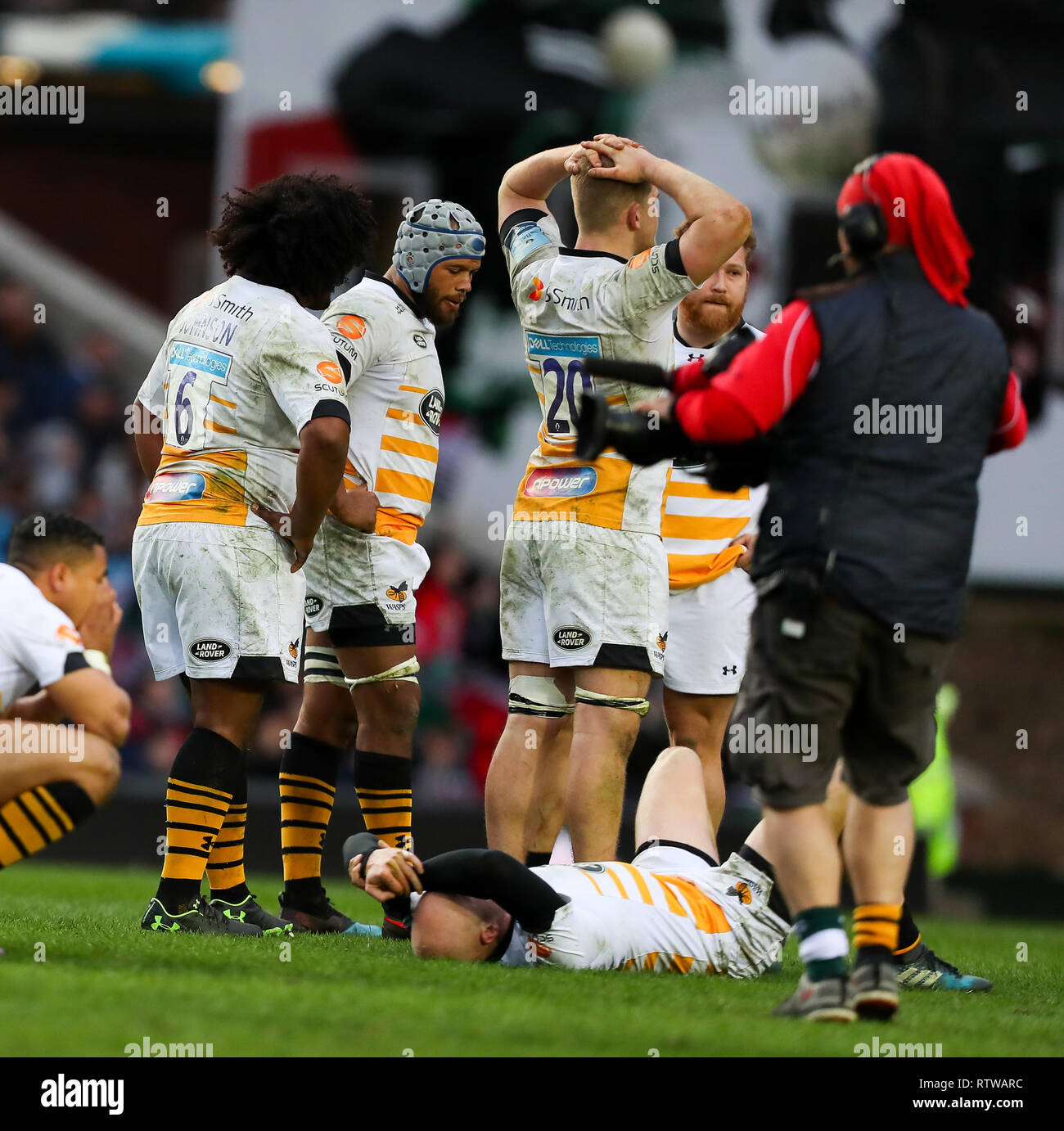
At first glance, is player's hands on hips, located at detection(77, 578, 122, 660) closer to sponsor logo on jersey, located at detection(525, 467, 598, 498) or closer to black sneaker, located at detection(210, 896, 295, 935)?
black sneaker, located at detection(210, 896, 295, 935)

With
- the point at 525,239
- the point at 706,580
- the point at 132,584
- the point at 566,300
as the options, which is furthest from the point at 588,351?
the point at 132,584

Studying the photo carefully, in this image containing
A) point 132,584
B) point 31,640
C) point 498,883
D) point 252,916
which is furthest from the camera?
point 132,584

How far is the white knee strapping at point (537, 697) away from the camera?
5.93m

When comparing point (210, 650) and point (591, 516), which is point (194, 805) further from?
point (591, 516)

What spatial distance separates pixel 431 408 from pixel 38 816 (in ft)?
7.96

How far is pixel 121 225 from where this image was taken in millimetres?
18969

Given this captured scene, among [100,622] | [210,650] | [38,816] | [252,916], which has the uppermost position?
[100,622]

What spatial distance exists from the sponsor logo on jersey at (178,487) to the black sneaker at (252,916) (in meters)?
1.36

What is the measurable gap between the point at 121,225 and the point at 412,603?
46.2 feet

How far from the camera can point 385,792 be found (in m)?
6.03

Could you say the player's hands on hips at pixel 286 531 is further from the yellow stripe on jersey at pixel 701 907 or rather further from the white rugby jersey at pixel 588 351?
the yellow stripe on jersey at pixel 701 907

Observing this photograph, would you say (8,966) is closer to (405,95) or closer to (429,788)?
Result: (429,788)

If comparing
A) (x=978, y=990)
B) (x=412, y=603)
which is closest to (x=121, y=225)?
(x=412, y=603)

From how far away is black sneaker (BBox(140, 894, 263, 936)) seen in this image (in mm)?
5379
